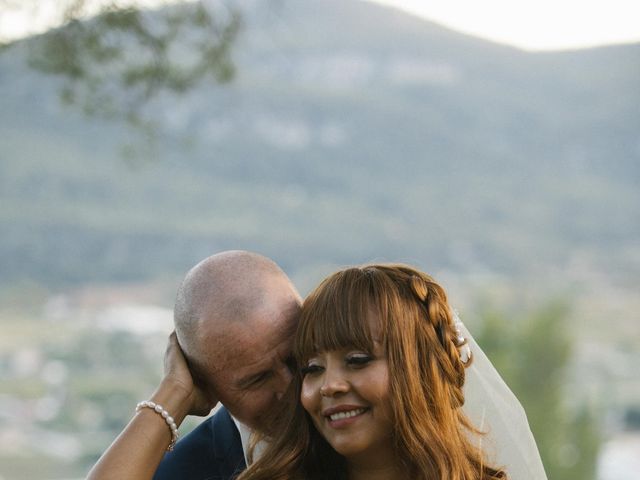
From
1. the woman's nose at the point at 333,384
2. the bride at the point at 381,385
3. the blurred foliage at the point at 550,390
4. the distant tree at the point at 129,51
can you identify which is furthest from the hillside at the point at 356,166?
the woman's nose at the point at 333,384

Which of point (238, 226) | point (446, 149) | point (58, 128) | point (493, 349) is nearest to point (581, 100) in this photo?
point (446, 149)

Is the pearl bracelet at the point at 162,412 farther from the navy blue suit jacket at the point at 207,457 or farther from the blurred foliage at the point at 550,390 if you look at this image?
the blurred foliage at the point at 550,390

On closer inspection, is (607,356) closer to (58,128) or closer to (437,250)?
(437,250)

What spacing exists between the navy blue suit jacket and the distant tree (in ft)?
13.1

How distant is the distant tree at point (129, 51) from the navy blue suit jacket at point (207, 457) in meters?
4.00

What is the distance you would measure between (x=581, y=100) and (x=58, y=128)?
127ft

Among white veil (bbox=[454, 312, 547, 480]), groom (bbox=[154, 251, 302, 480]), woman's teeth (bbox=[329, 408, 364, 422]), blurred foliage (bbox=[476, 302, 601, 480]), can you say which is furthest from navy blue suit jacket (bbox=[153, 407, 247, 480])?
blurred foliage (bbox=[476, 302, 601, 480])

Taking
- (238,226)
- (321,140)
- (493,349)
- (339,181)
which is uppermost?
(321,140)

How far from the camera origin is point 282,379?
7.47 ft

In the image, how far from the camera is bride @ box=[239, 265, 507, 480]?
82.0 inches

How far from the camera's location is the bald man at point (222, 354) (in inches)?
88.0

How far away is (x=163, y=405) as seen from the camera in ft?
7.62

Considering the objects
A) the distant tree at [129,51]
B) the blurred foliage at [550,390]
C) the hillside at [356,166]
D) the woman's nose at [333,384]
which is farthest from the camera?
the hillside at [356,166]

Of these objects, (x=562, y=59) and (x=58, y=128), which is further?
(x=562, y=59)
